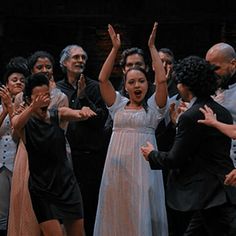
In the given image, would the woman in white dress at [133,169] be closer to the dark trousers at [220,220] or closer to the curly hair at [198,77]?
the curly hair at [198,77]

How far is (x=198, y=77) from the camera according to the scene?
6328 millimetres

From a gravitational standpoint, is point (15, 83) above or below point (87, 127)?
above

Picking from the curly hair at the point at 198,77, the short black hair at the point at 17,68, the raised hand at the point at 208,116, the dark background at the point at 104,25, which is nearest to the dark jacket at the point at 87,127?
the short black hair at the point at 17,68

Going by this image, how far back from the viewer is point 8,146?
868 cm

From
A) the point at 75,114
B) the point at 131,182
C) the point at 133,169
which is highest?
the point at 75,114

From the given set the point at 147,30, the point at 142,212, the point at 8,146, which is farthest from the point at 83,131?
the point at 147,30

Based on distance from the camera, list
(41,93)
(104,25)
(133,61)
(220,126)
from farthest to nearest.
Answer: (104,25), (133,61), (41,93), (220,126)

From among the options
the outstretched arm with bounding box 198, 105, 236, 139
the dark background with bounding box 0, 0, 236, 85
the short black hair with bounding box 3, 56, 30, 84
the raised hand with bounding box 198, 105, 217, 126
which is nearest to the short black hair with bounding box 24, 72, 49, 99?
the short black hair with bounding box 3, 56, 30, 84

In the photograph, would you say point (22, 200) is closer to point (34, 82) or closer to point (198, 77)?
point (34, 82)

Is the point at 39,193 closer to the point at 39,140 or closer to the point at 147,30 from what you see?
the point at 39,140

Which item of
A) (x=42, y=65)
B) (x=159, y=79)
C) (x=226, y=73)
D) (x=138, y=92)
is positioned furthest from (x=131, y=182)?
(x=42, y=65)

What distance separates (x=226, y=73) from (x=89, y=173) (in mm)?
2328

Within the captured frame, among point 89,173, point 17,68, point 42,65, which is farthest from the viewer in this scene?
point 89,173

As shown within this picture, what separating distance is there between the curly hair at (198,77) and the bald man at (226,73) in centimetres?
84
